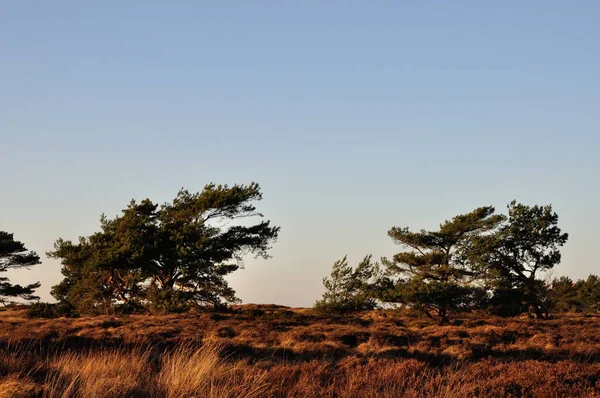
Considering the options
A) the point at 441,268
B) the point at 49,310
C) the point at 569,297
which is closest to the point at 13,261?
the point at 49,310

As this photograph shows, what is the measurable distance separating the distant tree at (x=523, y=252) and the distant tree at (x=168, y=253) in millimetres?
15168

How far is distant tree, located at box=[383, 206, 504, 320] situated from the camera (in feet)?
133

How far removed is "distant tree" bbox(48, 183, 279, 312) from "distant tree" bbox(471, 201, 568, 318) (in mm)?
15168

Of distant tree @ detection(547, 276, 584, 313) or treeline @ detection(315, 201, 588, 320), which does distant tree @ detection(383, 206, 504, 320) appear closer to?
Result: treeline @ detection(315, 201, 588, 320)

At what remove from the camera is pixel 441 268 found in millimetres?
44031

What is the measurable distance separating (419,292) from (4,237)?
3337 centimetres

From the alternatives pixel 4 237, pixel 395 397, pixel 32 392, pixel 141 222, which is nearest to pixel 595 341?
pixel 395 397

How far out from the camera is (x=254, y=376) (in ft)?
28.6

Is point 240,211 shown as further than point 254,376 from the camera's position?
Yes

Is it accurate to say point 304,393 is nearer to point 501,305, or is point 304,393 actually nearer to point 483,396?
point 483,396

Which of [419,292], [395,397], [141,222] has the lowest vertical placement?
[395,397]

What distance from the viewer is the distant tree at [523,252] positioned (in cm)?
4159

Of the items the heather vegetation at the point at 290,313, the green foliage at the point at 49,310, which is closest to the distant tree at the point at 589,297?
the heather vegetation at the point at 290,313

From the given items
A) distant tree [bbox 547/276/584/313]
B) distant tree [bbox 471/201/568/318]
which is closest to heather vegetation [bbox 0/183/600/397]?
distant tree [bbox 471/201/568/318]
